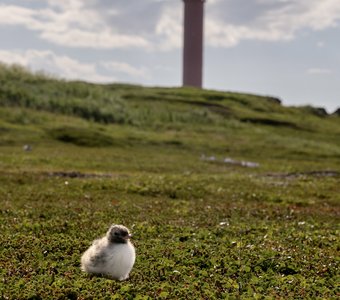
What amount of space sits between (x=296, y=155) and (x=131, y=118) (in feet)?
104

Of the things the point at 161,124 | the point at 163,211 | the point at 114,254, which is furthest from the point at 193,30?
the point at 114,254

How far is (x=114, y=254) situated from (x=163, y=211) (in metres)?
15.0

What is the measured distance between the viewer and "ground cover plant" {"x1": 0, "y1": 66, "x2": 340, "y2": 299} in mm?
14156

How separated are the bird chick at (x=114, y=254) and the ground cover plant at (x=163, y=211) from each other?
0.27m

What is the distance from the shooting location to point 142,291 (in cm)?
1299

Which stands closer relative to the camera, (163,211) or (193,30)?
(163,211)

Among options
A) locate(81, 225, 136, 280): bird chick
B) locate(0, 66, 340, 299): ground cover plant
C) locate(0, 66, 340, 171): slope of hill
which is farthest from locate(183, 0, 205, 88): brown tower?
locate(81, 225, 136, 280): bird chick

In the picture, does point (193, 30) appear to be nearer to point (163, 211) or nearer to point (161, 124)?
point (161, 124)

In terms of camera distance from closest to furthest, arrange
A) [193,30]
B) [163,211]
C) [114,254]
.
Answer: [114,254] → [163,211] → [193,30]

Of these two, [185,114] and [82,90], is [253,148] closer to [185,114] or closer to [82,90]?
[185,114]

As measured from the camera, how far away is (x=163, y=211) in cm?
2800

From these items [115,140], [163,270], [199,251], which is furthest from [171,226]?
[115,140]

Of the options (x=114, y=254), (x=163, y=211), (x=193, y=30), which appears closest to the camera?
(x=114, y=254)

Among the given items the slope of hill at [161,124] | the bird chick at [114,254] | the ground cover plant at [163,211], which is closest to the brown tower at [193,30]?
the slope of hill at [161,124]
